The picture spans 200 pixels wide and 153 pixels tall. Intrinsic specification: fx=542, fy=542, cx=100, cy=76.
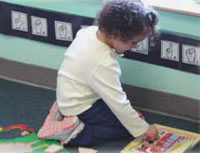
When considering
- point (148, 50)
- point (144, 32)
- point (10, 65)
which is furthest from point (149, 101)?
point (10, 65)

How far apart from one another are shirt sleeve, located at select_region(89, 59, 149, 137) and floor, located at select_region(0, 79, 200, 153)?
10 cm

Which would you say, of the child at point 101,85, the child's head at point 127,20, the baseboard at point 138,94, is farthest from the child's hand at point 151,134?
the child's head at point 127,20

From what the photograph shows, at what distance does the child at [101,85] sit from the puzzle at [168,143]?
29 millimetres

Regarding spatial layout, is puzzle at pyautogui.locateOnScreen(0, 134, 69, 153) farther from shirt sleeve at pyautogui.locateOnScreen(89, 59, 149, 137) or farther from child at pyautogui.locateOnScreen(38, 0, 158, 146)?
shirt sleeve at pyautogui.locateOnScreen(89, 59, 149, 137)

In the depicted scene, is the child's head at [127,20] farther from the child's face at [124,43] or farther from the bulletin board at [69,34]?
the bulletin board at [69,34]

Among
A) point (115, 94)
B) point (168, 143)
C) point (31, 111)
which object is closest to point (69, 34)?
point (31, 111)

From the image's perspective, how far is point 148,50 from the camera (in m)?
1.96

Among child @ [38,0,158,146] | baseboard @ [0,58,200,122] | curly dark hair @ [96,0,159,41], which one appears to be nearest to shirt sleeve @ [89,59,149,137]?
child @ [38,0,158,146]

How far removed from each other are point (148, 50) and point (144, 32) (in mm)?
239

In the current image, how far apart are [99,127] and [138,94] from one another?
0.26 meters

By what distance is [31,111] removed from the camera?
2.06m

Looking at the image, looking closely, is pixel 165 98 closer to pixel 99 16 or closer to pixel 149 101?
pixel 149 101

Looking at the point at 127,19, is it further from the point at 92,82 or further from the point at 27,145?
the point at 27,145

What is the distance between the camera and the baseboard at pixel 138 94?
1963mm
